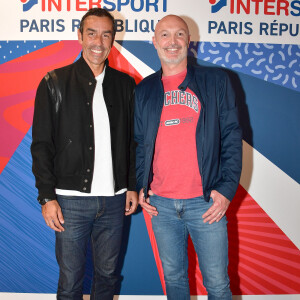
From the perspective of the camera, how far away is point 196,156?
174 centimetres

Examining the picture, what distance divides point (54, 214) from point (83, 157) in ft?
1.13

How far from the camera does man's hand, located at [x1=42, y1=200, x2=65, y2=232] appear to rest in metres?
1.78

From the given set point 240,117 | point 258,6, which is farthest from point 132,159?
point 258,6

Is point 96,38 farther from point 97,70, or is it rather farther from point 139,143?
point 139,143

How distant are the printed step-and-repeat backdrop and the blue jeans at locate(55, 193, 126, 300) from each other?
615 millimetres

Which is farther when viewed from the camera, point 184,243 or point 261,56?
point 261,56

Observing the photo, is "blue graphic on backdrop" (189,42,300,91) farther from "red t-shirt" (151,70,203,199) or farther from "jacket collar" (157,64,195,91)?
"red t-shirt" (151,70,203,199)

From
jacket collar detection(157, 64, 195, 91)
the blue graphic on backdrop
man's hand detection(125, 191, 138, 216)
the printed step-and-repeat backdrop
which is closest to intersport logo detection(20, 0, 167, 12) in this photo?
the printed step-and-repeat backdrop

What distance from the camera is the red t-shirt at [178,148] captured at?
174 centimetres

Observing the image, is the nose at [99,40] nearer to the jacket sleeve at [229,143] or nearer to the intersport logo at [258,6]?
the jacket sleeve at [229,143]

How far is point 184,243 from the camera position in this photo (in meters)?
1.84

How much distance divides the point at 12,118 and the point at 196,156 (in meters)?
1.55

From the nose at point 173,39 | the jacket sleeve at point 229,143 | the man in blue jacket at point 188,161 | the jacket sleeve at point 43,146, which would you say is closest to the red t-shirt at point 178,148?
the man in blue jacket at point 188,161

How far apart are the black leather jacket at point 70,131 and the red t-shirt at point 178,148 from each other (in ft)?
0.93
